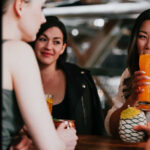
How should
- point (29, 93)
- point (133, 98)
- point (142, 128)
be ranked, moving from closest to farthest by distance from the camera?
1. point (29, 93)
2. point (142, 128)
3. point (133, 98)

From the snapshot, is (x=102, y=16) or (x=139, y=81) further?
(x=102, y=16)

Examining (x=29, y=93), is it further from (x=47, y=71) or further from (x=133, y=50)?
(x=47, y=71)

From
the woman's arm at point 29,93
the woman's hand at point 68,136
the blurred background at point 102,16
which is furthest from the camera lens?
the blurred background at point 102,16

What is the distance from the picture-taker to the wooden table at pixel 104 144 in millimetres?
1223

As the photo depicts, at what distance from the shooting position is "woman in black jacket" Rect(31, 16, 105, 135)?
2201 millimetres

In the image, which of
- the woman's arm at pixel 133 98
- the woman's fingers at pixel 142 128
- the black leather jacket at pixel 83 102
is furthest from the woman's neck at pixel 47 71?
the woman's fingers at pixel 142 128

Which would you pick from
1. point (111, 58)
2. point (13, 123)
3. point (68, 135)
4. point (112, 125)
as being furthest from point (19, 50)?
point (111, 58)

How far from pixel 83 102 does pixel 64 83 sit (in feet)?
0.77

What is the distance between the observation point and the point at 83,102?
90.8 inches

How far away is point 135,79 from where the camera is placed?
1322 mm

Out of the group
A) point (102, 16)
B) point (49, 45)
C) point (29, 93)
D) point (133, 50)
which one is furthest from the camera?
point (102, 16)

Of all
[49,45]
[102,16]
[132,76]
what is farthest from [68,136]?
[102,16]

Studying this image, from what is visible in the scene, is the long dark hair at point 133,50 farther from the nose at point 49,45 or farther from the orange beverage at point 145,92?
the nose at point 49,45

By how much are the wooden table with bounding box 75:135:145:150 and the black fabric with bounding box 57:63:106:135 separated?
0.80 metres
